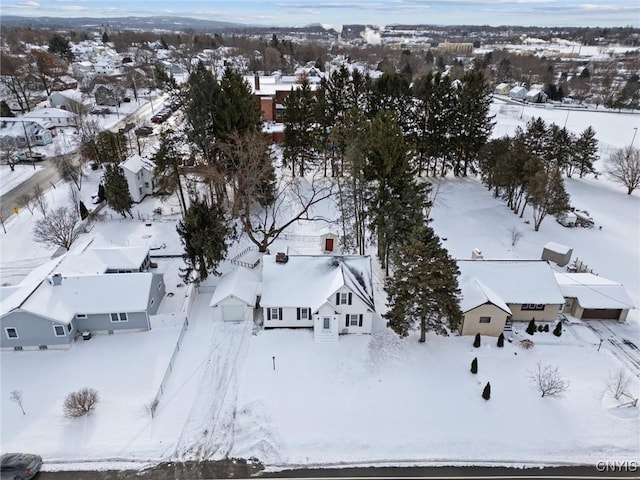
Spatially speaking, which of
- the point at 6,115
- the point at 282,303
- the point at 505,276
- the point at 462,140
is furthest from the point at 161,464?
the point at 6,115

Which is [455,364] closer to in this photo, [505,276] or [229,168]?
[505,276]

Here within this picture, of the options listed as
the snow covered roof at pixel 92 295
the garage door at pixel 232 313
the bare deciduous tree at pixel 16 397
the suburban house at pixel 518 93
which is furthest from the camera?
the suburban house at pixel 518 93

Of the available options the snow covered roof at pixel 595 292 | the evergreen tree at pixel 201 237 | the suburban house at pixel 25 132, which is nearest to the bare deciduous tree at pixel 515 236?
the snow covered roof at pixel 595 292

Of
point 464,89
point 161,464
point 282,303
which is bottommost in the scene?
point 161,464

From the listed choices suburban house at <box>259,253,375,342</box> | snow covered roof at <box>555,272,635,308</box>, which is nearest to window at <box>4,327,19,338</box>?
suburban house at <box>259,253,375,342</box>

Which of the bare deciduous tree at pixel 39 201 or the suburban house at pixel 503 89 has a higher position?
the suburban house at pixel 503 89

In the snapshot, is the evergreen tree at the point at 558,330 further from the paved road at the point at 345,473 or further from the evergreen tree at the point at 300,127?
the evergreen tree at the point at 300,127
